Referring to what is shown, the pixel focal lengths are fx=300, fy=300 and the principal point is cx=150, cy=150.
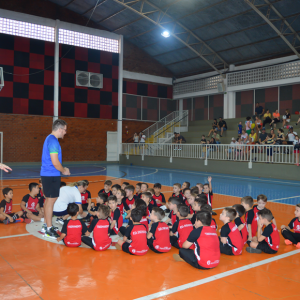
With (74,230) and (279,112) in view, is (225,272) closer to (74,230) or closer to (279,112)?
(74,230)

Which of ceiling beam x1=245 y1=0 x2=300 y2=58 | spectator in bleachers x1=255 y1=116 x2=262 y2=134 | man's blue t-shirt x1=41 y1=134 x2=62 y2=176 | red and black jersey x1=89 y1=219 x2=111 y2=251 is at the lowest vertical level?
red and black jersey x1=89 y1=219 x2=111 y2=251

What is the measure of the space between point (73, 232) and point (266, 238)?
9.16ft

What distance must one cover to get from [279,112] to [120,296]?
66.1 feet

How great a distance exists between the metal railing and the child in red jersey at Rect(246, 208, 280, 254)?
9.61 meters

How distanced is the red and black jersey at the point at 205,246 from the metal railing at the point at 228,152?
1069 cm

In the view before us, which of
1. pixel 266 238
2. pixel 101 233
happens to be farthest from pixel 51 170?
pixel 266 238

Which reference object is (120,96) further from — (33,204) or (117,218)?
(117,218)

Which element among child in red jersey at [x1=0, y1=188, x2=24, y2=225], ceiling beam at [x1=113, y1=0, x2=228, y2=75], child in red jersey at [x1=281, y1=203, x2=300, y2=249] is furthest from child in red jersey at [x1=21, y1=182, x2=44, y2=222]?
ceiling beam at [x1=113, y1=0, x2=228, y2=75]

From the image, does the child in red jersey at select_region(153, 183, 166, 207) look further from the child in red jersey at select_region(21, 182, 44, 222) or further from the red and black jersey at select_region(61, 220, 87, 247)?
the red and black jersey at select_region(61, 220, 87, 247)

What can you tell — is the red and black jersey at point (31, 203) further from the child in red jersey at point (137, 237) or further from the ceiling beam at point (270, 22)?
the ceiling beam at point (270, 22)

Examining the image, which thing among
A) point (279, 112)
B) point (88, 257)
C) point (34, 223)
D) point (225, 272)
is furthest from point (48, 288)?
point (279, 112)

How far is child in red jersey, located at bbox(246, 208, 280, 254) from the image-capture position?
4.21 meters

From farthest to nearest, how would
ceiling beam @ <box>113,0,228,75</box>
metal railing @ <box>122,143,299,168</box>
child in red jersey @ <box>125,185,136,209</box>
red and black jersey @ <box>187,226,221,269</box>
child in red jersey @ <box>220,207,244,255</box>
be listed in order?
ceiling beam @ <box>113,0,228,75</box> → metal railing @ <box>122,143,299,168</box> → child in red jersey @ <box>125,185,136,209</box> → child in red jersey @ <box>220,207,244,255</box> → red and black jersey @ <box>187,226,221,269</box>

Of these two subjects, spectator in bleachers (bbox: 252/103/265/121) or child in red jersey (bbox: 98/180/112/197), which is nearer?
child in red jersey (bbox: 98/180/112/197)
